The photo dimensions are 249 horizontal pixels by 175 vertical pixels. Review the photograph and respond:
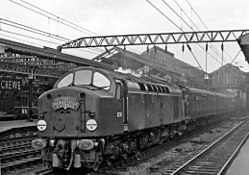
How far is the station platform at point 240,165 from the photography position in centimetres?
1207

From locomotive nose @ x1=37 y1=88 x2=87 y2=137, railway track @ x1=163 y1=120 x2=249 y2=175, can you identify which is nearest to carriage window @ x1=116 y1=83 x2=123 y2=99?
locomotive nose @ x1=37 y1=88 x2=87 y2=137

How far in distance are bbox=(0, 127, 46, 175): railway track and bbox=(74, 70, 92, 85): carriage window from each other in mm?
3550

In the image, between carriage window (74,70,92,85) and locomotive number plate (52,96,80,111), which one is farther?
carriage window (74,70,92,85)

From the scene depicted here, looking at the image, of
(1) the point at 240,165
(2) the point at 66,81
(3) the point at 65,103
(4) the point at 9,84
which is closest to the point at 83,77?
(2) the point at 66,81

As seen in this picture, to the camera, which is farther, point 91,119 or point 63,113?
point 63,113

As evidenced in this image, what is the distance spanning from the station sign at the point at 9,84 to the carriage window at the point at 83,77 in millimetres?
17452

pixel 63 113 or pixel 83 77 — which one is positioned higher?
pixel 83 77

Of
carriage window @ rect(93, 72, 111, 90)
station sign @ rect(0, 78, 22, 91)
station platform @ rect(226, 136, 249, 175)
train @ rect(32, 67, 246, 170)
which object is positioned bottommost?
station platform @ rect(226, 136, 249, 175)

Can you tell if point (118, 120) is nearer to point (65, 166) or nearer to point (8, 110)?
point (65, 166)

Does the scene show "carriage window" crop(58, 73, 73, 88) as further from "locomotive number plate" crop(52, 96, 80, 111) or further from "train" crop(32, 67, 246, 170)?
"locomotive number plate" crop(52, 96, 80, 111)

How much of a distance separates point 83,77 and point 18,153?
6112mm

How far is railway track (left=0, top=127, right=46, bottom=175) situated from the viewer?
12.8 m

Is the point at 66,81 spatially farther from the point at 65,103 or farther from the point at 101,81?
the point at 65,103

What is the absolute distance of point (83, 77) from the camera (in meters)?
12.0
